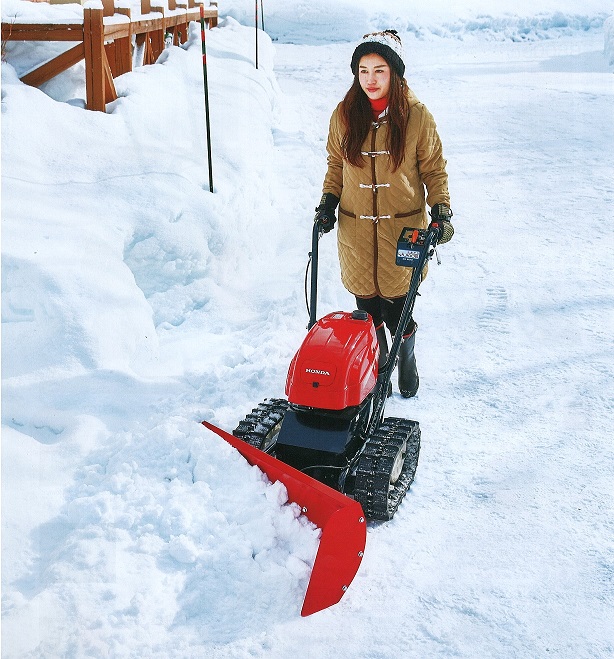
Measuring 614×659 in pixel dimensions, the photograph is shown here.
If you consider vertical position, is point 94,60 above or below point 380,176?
above

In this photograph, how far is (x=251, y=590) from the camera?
9.39 ft

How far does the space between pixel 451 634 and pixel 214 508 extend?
1044 millimetres

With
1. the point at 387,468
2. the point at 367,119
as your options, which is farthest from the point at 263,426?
the point at 367,119

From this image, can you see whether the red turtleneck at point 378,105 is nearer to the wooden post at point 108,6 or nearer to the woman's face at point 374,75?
the woman's face at point 374,75

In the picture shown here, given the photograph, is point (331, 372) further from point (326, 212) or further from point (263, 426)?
point (326, 212)

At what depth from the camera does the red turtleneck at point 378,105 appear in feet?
12.3

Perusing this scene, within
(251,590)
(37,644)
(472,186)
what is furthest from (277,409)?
(472,186)

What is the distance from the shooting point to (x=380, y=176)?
12.8 feet

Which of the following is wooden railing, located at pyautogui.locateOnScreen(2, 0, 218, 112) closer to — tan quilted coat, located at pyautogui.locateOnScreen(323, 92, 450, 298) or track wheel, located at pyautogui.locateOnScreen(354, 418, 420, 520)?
tan quilted coat, located at pyautogui.locateOnScreen(323, 92, 450, 298)

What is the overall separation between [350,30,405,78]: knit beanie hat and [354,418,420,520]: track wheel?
1756mm

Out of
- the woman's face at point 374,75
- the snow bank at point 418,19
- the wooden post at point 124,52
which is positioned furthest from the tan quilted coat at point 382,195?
the snow bank at point 418,19

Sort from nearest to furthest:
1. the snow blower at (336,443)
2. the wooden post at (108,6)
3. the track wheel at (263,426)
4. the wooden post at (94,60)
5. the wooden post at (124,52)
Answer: the snow blower at (336,443)
the track wheel at (263,426)
the wooden post at (94,60)
the wooden post at (108,6)
the wooden post at (124,52)

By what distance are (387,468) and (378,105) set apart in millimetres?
1815

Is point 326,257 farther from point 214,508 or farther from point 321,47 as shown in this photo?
point 321,47
